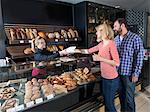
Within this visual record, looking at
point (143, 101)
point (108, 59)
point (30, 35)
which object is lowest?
point (143, 101)

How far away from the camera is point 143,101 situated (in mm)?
3326

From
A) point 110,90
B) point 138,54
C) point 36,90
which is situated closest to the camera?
point 36,90

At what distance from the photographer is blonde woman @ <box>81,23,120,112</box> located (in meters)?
1.97

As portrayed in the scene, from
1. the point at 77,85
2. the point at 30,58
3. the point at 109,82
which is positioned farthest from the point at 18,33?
the point at 109,82

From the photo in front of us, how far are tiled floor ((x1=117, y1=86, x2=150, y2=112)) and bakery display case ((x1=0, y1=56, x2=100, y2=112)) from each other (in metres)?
1.01

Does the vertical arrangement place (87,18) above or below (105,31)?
above

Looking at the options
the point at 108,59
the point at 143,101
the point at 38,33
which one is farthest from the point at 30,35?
the point at 143,101

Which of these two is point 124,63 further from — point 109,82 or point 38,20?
point 38,20

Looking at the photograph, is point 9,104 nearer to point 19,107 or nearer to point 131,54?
point 19,107

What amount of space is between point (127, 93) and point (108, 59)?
0.74 meters

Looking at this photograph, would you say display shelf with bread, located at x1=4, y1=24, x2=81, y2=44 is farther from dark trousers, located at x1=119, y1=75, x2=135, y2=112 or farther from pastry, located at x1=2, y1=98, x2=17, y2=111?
dark trousers, located at x1=119, y1=75, x2=135, y2=112

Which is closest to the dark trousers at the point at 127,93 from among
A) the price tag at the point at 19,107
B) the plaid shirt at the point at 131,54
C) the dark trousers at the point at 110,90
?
the plaid shirt at the point at 131,54

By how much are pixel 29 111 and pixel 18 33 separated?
1529 millimetres

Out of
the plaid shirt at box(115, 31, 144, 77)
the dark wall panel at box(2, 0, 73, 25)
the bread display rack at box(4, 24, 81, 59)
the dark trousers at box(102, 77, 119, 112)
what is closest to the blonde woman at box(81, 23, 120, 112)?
the dark trousers at box(102, 77, 119, 112)
